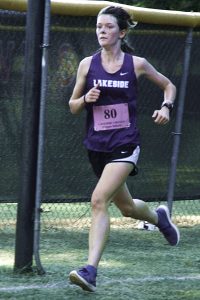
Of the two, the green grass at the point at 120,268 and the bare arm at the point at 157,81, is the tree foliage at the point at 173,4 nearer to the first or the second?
the green grass at the point at 120,268

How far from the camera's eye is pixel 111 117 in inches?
228

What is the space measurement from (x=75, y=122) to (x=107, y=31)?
2.22 meters

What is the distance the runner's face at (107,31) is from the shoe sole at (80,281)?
1563 mm

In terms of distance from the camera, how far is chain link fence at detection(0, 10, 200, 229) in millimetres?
7645

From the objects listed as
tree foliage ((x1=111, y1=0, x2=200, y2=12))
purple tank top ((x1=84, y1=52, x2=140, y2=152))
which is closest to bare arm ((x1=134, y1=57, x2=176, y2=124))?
purple tank top ((x1=84, y1=52, x2=140, y2=152))

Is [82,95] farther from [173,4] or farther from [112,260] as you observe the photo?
[173,4]

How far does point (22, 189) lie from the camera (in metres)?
6.02

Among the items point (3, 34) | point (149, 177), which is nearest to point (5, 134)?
point (3, 34)

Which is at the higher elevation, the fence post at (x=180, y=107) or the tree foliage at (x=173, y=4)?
the tree foliage at (x=173, y=4)

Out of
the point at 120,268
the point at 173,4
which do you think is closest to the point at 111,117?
the point at 120,268

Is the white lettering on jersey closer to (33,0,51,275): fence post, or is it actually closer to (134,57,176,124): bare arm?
(134,57,176,124): bare arm

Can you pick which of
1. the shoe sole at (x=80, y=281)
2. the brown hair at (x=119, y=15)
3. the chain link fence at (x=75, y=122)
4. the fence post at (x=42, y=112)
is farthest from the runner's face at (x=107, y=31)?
the chain link fence at (x=75, y=122)

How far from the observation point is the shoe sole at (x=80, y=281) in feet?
17.7

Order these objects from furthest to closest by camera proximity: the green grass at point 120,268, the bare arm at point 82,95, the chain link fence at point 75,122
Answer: the chain link fence at point 75,122 < the bare arm at point 82,95 < the green grass at point 120,268
